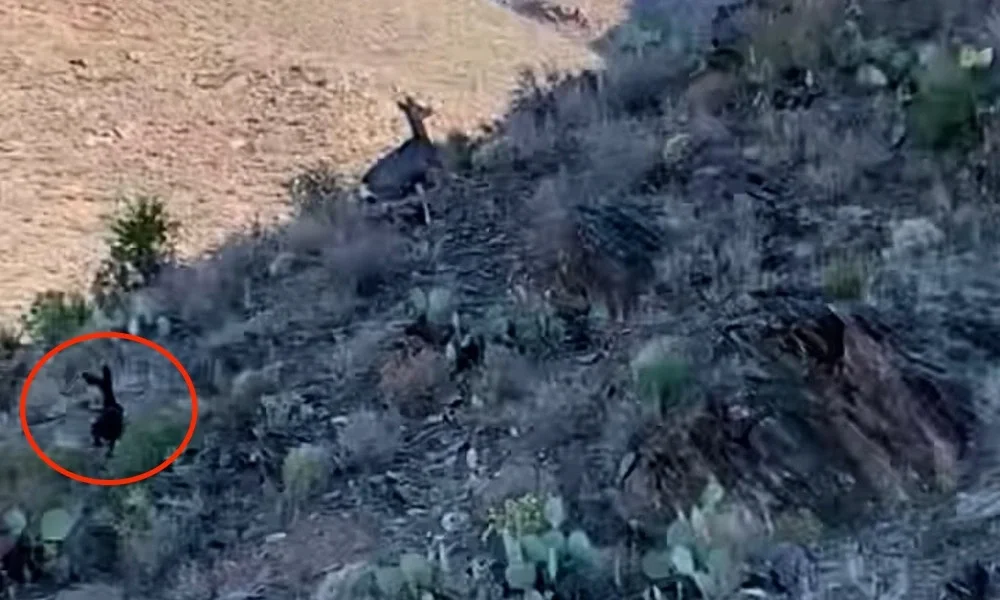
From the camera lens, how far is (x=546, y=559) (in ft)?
15.0

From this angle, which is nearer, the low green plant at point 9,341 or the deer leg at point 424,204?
the deer leg at point 424,204

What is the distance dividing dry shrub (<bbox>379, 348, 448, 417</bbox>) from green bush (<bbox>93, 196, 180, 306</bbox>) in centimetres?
332

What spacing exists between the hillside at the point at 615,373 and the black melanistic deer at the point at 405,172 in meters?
0.21

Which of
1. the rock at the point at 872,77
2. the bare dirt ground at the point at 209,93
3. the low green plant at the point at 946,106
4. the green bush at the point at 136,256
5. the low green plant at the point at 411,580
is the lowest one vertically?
the low green plant at the point at 411,580

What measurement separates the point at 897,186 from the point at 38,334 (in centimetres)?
460

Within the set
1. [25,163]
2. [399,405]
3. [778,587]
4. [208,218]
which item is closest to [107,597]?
[399,405]

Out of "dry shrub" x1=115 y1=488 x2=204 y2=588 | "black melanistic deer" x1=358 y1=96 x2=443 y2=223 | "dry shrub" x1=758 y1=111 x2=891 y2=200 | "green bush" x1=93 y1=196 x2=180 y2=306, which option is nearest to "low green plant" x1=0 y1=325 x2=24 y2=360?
"green bush" x1=93 y1=196 x2=180 y2=306

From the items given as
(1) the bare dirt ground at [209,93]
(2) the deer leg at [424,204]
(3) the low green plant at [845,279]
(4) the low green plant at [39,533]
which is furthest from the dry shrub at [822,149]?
(1) the bare dirt ground at [209,93]

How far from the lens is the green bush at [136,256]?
9.45 meters

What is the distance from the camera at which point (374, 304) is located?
742 cm

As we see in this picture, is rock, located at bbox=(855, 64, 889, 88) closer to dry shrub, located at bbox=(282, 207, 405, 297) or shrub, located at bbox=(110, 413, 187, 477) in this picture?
dry shrub, located at bbox=(282, 207, 405, 297)

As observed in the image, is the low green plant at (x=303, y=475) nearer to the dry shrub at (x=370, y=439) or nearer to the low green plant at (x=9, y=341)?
the dry shrub at (x=370, y=439)

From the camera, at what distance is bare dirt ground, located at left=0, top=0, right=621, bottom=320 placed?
18734 millimetres

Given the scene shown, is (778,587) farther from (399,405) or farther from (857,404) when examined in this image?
(399,405)
